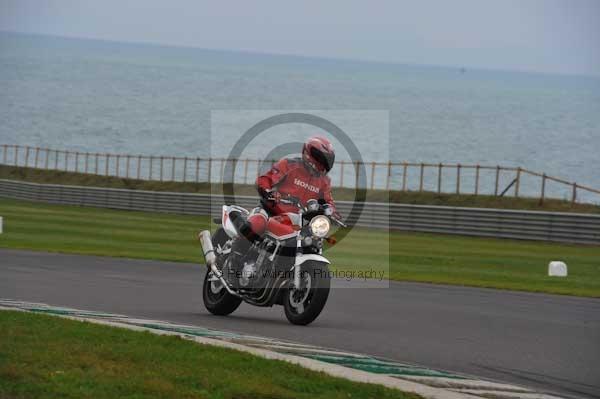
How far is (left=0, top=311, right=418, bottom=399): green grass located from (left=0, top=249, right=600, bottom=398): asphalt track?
189cm

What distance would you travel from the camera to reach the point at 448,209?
41156 millimetres

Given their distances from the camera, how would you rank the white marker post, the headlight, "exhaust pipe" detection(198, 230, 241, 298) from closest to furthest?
the headlight < "exhaust pipe" detection(198, 230, 241, 298) < the white marker post

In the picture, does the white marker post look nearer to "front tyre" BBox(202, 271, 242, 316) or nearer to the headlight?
"front tyre" BBox(202, 271, 242, 316)

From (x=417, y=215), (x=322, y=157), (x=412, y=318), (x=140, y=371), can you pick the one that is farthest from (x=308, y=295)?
(x=417, y=215)

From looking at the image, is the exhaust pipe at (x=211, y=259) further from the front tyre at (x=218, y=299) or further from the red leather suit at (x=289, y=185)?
the red leather suit at (x=289, y=185)

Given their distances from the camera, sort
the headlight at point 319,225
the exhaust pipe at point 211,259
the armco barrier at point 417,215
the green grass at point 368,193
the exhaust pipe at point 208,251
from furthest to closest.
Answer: the green grass at point 368,193
the armco barrier at point 417,215
the exhaust pipe at point 208,251
the exhaust pipe at point 211,259
the headlight at point 319,225

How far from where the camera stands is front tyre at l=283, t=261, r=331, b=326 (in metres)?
12.3

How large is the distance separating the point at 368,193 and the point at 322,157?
42466 millimetres

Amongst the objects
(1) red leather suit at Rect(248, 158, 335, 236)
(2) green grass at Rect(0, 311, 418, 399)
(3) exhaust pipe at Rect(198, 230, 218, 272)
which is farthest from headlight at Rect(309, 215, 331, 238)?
(2) green grass at Rect(0, 311, 418, 399)

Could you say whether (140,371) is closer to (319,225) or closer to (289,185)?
(319,225)

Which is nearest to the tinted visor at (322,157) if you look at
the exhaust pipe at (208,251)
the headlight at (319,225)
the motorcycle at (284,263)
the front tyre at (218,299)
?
the motorcycle at (284,263)

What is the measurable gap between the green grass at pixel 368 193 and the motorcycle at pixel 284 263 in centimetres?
3226

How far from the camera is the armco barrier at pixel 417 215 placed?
36.9 meters

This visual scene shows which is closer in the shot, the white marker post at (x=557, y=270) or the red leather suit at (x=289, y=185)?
the red leather suit at (x=289, y=185)
